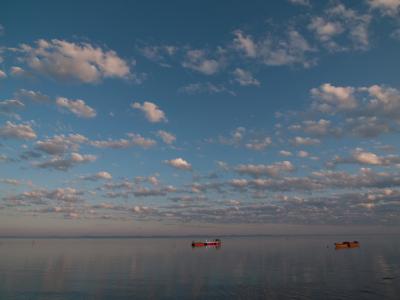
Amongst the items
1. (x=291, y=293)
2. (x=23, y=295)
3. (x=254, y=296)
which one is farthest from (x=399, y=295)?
(x=23, y=295)

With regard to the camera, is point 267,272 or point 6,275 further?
point 267,272

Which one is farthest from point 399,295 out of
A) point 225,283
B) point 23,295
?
point 23,295

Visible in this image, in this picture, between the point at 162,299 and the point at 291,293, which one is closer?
the point at 162,299

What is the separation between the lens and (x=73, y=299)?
59.8 meters

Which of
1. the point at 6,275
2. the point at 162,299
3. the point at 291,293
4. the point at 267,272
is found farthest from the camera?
the point at 267,272

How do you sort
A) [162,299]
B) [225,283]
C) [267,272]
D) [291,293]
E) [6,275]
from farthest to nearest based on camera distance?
[267,272], [6,275], [225,283], [291,293], [162,299]

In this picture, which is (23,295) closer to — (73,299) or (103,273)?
(73,299)

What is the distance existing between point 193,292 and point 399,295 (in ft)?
122

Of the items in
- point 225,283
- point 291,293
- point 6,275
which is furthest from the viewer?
point 6,275

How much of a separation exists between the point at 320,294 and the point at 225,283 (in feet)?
71.3

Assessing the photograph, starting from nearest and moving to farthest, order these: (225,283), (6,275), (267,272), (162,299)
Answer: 1. (162,299)
2. (225,283)
3. (6,275)
4. (267,272)

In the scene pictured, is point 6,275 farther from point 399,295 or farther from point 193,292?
point 399,295

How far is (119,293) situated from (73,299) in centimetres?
907

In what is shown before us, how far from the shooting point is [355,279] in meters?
80.9
